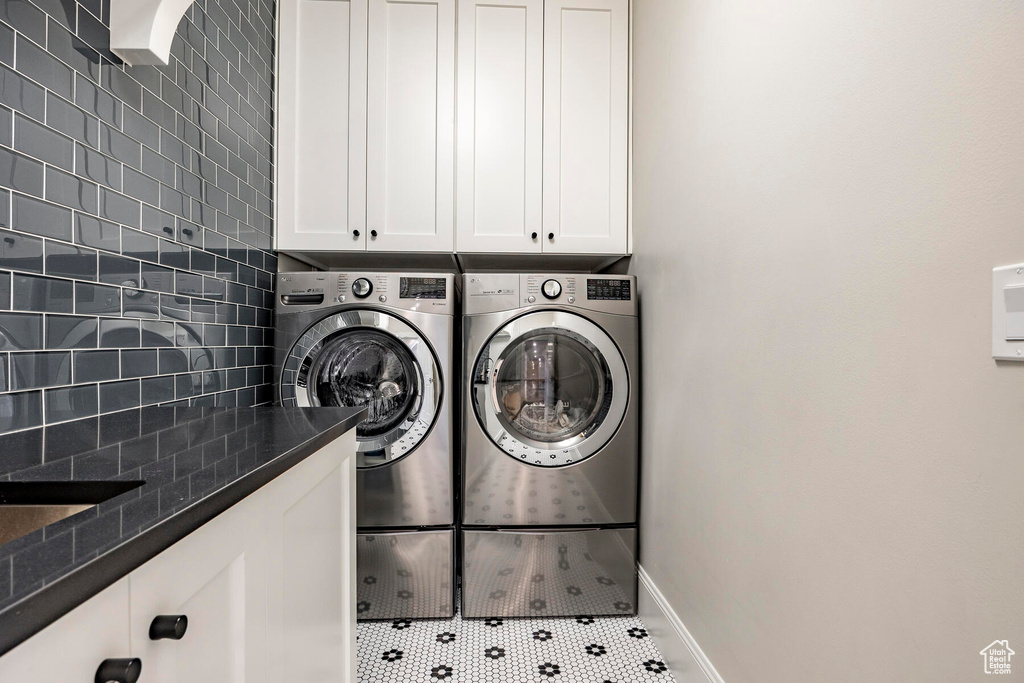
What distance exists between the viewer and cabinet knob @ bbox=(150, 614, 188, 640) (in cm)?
48

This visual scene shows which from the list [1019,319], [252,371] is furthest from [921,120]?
[252,371]

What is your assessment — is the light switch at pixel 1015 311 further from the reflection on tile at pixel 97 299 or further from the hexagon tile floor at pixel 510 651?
the reflection on tile at pixel 97 299

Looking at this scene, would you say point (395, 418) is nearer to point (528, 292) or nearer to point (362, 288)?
point (362, 288)

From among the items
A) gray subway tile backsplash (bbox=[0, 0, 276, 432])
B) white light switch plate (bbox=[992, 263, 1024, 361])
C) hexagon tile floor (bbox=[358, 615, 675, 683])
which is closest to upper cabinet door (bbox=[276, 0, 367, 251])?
gray subway tile backsplash (bbox=[0, 0, 276, 432])

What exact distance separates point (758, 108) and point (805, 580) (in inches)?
38.8

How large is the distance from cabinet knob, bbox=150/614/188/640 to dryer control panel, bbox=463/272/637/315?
1439 mm

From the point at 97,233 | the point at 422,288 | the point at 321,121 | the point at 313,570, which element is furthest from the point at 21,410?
the point at 321,121

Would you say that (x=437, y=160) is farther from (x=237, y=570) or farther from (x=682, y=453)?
(x=237, y=570)

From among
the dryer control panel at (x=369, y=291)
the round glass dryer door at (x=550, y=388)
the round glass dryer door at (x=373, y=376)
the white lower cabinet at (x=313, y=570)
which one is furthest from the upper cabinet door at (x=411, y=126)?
the white lower cabinet at (x=313, y=570)

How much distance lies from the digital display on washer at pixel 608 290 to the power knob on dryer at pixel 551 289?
117 millimetres

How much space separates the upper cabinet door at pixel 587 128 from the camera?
2.11 m

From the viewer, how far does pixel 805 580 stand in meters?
0.95

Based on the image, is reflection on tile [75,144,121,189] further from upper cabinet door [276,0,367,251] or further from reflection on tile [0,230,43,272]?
upper cabinet door [276,0,367,251]

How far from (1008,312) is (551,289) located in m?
1.37
